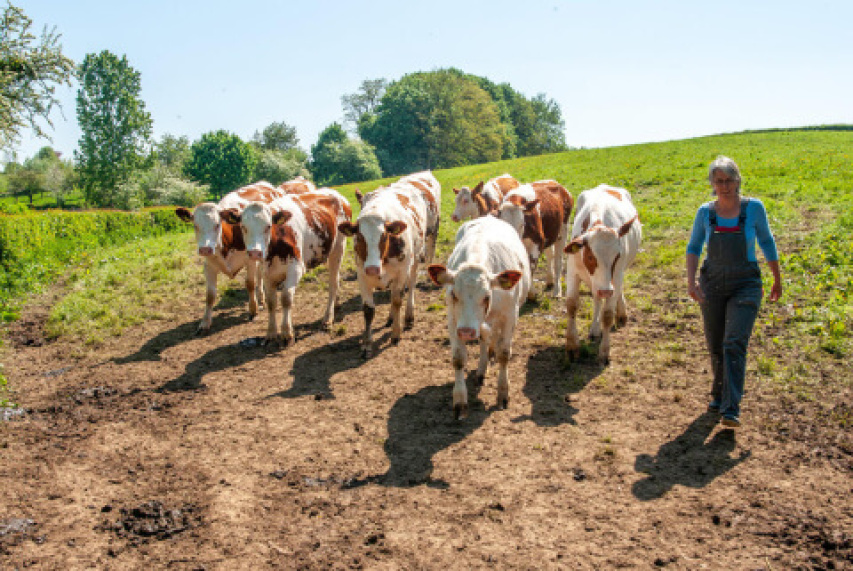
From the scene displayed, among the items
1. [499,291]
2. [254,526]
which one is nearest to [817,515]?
[499,291]

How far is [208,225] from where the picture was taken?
10320 mm

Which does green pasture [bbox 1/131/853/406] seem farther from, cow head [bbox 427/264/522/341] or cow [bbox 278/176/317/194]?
cow head [bbox 427/264/522/341]

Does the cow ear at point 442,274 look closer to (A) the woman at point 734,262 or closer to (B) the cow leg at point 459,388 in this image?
(B) the cow leg at point 459,388

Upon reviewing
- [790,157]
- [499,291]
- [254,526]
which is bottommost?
[254,526]

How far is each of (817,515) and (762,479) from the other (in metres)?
0.59

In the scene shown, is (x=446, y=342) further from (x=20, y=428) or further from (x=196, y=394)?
(x=20, y=428)

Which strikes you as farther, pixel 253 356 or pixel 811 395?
pixel 253 356

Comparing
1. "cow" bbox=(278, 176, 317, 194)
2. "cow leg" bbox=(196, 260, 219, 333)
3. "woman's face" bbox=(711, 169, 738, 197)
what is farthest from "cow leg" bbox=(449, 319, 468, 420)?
"cow" bbox=(278, 176, 317, 194)

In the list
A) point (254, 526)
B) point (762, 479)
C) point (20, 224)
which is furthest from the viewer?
point (20, 224)

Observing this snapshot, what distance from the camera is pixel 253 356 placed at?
9422 millimetres

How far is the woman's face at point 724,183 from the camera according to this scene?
5.61 m

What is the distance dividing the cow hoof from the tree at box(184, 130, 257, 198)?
65532mm

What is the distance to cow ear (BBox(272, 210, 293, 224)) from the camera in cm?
973

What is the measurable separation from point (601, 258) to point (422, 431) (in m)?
3.14
